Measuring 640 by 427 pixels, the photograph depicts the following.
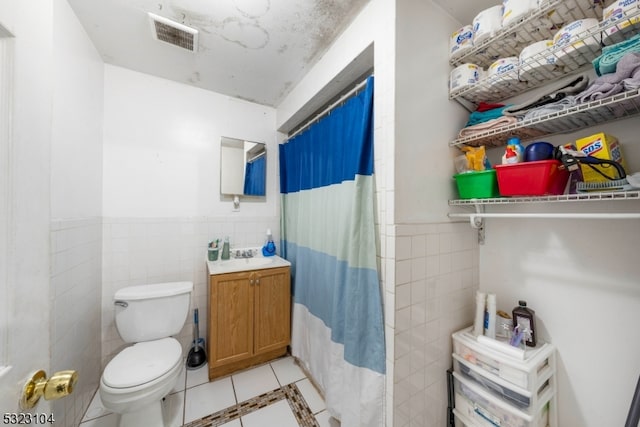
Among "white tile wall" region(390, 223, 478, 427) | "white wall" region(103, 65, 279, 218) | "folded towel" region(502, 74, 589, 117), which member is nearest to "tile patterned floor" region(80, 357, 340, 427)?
"white tile wall" region(390, 223, 478, 427)

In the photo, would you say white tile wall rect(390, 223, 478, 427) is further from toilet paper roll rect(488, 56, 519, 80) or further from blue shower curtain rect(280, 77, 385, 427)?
toilet paper roll rect(488, 56, 519, 80)

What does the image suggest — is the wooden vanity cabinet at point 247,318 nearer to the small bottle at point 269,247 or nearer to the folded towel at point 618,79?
the small bottle at point 269,247

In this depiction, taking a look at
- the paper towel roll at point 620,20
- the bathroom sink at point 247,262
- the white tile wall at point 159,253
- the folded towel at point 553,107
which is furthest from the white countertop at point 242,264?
the paper towel roll at point 620,20

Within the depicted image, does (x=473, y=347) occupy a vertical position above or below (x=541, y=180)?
below

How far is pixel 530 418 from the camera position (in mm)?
896

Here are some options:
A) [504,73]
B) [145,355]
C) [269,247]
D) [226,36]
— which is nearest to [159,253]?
[145,355]

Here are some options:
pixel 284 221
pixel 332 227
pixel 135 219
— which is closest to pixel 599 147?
pixel 332 227

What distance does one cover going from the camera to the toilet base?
122cm

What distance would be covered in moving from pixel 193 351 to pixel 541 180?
8.36 feet

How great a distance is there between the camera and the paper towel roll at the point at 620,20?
2.38 ft

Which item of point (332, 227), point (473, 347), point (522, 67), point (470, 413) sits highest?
point (522, 67)

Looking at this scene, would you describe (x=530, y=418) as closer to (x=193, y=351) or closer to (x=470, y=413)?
(x=470, y=413)

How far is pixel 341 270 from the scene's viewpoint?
4.28 feet

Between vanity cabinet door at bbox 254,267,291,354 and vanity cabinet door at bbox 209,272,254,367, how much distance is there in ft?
0.18
